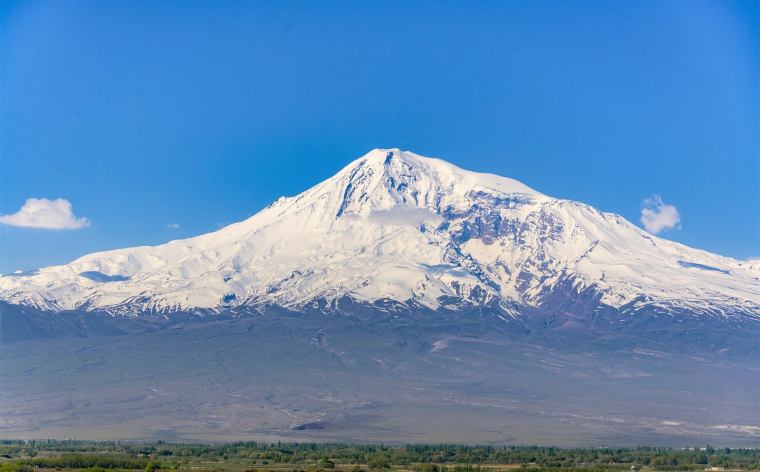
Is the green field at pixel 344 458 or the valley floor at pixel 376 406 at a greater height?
the valley floor at pixel 376 406

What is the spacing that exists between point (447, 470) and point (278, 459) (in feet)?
74.4

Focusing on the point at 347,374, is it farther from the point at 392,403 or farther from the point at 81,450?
the point at 81,450

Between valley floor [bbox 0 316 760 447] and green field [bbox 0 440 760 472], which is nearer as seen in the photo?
green field [bbox 0 440 760 472]

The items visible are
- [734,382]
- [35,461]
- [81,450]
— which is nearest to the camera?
[35,461]

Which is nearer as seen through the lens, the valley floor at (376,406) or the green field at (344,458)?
the green field at (344,458)

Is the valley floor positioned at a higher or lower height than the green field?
higher

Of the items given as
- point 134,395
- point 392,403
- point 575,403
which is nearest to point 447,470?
point 392,403

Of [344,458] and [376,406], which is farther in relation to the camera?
[376,406]

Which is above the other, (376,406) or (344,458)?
(376,406)

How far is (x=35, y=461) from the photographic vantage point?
3342 inches

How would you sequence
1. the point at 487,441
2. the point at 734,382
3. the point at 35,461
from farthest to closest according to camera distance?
the point at 734,382, the point at 487,441, the point at 35,461

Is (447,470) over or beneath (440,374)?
beneath

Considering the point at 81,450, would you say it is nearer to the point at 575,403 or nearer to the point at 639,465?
the point at 639,465

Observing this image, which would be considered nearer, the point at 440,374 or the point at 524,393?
the point at 524,393
